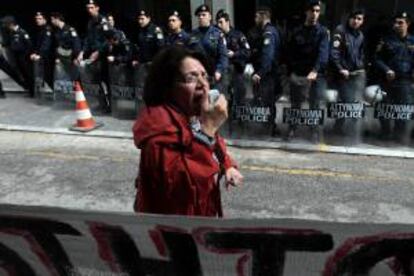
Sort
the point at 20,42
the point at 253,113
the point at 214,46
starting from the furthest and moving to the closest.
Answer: the point at 20,42 < the point at 214,46 < the point at 253,113

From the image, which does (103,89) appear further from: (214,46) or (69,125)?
(214,46)

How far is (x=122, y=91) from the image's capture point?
9.61 m

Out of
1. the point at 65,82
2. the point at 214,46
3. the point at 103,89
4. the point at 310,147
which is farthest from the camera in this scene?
the point at 65,82

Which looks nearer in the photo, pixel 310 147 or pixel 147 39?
pixel 310 147

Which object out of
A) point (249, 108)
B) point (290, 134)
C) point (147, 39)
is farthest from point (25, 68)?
point (290, 134)

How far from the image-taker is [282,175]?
6684mm

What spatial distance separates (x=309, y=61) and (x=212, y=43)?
144 cm

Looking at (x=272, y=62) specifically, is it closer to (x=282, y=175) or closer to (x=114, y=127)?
(x=282, y=175)

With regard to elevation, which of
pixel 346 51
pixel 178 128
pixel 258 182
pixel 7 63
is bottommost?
pixel 258 182

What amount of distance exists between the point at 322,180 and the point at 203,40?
3.00 m

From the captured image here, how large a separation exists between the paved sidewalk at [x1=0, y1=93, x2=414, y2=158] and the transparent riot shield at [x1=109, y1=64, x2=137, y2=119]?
8.5 inches

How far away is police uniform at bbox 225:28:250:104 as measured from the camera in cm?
824

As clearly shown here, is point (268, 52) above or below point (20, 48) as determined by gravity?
above

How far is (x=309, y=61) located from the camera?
7.86m
